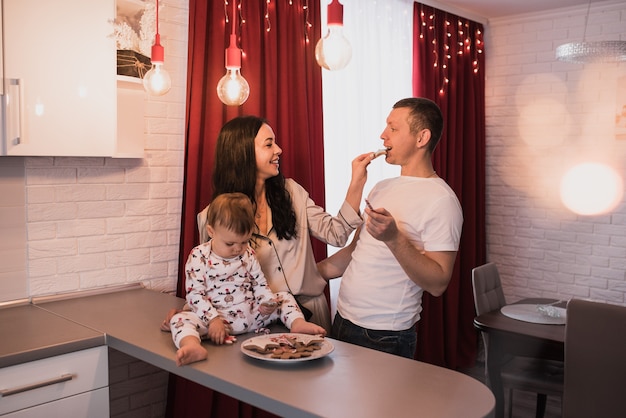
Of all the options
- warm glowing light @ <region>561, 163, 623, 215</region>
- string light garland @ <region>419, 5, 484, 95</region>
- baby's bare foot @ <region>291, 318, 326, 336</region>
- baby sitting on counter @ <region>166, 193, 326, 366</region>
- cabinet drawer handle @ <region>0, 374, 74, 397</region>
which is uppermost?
string light garland @ <region>419, 5, 484, 95</region>

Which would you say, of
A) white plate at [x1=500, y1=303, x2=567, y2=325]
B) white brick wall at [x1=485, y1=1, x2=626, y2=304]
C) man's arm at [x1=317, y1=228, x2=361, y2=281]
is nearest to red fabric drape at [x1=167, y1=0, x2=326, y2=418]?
man's arm at [x1=317, y1=228, x2=361, y2=281]

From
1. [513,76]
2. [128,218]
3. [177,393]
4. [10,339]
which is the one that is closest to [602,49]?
[513,76]

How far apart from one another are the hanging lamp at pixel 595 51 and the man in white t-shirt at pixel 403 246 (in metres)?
1.33

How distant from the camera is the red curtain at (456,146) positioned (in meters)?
4.50

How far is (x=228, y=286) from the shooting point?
2.13 metres

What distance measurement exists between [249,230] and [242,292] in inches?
8.3

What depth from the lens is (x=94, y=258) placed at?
108 inches

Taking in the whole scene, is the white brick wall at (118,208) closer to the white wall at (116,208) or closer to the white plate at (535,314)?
the white wall at (116,208)

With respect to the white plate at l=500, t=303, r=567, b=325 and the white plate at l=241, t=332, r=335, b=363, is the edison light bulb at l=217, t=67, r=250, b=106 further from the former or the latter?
the white plate at l=500, t=303, r=567, b=325

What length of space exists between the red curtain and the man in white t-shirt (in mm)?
2114

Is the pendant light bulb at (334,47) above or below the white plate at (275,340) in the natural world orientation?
above

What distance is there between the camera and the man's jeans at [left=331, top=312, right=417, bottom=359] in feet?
7.54

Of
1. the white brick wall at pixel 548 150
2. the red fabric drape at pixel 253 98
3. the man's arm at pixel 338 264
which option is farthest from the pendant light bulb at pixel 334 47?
the white brick wall at pixel 548 150

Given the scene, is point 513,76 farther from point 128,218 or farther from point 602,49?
point 128,218
